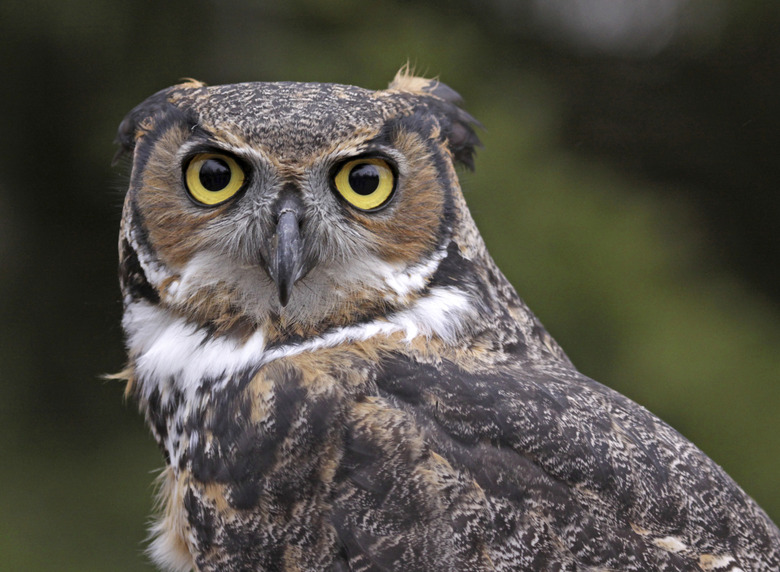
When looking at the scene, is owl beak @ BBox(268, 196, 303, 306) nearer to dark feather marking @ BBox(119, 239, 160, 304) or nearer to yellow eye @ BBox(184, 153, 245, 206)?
yellow eye @ BBox(184, 153, 245, 206)

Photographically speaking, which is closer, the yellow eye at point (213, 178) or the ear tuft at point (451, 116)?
the yellow eye at point (213, 178)

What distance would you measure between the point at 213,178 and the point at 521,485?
0.78m

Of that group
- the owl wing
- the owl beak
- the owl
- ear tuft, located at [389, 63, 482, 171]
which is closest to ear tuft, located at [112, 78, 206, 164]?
the owl

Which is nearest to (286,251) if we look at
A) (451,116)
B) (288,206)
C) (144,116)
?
(288,206)

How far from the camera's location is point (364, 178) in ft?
5.23

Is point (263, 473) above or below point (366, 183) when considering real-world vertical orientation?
below

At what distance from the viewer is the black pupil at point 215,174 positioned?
5.16 ft

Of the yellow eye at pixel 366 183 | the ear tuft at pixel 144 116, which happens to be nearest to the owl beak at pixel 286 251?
the yellow eye at pixel 366 183

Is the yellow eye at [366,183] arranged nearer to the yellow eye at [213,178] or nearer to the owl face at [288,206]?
the owl face at [288,206]

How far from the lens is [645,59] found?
4.27 meters

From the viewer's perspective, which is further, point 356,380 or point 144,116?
point 144,116

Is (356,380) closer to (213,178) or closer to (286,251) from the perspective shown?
(286,251)

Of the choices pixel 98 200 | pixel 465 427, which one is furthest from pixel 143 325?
pixel 98 200

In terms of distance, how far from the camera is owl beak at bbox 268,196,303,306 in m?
1.49
